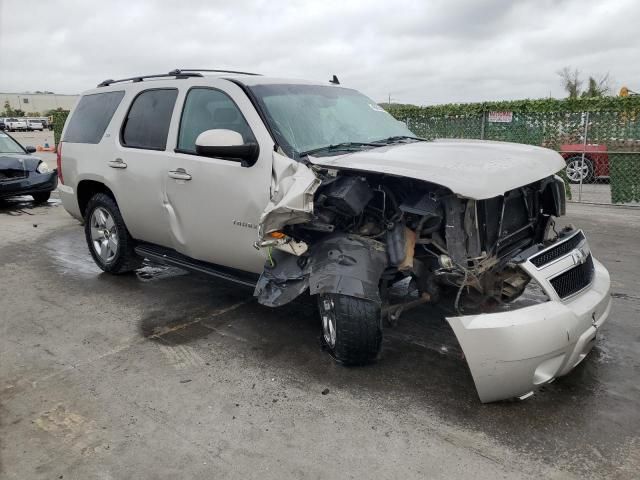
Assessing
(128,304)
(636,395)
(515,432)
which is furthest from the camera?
(128,304)

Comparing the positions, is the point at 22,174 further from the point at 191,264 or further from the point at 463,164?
the point at 463,164

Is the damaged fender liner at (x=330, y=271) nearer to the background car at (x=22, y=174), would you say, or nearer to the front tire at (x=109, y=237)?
the front tire at (x=109, y=237)

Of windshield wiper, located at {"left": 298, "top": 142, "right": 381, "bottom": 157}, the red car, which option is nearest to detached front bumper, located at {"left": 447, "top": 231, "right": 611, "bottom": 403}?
windshield wiper, located at {"left": 298, "top": 142, "right": 381, "bottom": 157}

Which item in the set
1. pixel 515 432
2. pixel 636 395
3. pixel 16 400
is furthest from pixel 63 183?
pixel 636 395

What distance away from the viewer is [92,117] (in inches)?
215

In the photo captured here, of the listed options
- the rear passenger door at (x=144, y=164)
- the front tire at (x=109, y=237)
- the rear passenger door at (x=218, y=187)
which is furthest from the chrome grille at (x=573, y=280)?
the front tire at (x=109, y=237)

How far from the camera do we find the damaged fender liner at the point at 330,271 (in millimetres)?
3182

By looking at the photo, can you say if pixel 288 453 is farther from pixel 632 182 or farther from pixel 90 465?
pixel 632 182

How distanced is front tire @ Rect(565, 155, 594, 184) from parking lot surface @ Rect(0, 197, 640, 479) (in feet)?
21.6

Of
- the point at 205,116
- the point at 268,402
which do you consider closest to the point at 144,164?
the point at 205,116

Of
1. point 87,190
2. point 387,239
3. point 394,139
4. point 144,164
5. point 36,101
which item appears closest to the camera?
point 387,239

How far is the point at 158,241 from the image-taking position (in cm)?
481

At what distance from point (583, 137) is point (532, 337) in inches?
362

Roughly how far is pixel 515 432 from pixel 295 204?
5.75ft
